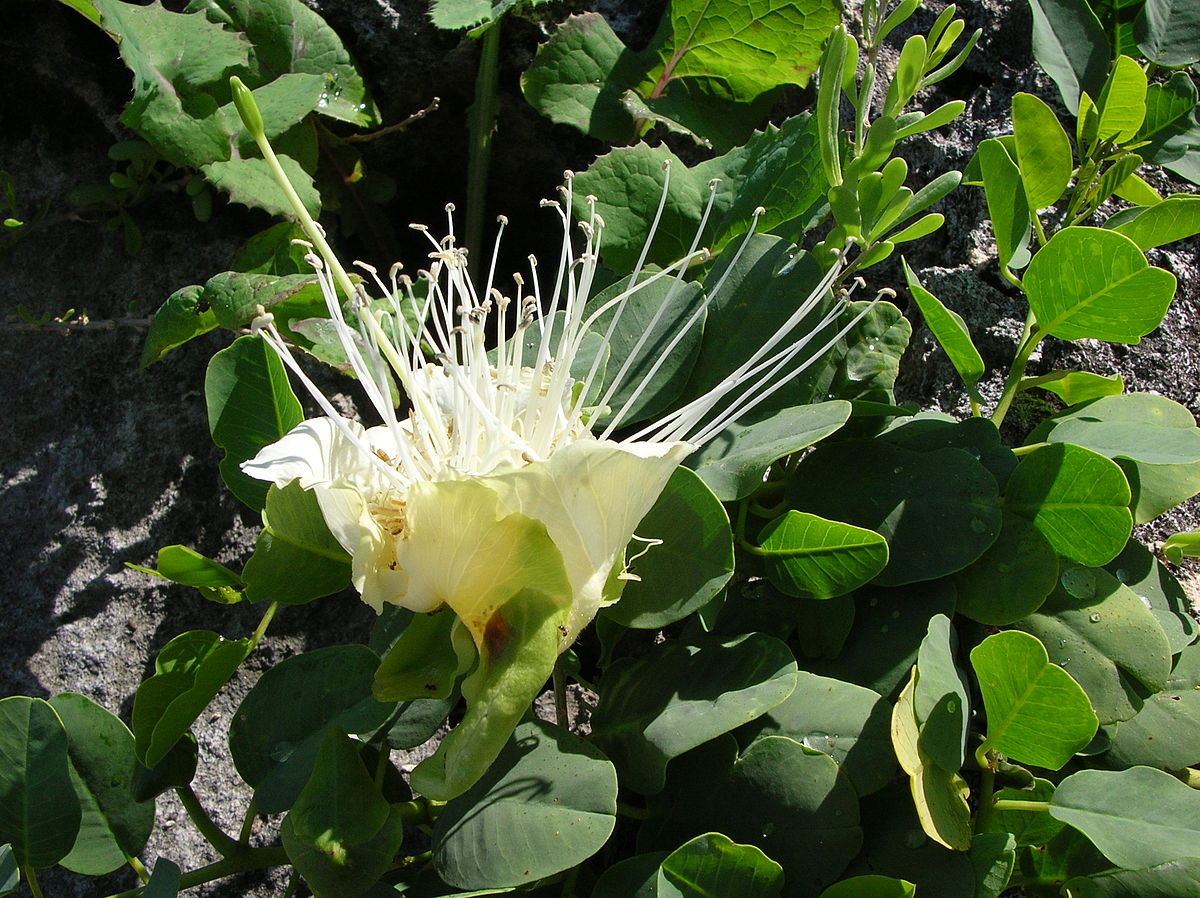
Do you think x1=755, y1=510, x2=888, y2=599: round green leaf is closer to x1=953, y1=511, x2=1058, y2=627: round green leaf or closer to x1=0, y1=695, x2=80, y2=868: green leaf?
x1=953, y1=511, x2=1058, y2=627: round green leaf

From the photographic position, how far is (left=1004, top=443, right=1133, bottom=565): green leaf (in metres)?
0.91

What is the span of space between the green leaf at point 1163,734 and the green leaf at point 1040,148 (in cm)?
53

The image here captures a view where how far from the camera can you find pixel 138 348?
136 centimetres

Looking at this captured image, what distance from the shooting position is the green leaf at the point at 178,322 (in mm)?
1171

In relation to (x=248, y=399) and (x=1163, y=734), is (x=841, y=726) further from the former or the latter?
(x=248, y=399)

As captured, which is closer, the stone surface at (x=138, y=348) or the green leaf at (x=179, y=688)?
the green leaf at (x=179, y=688)

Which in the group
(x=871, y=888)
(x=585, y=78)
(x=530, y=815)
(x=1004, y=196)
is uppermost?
(x=585, y=78)

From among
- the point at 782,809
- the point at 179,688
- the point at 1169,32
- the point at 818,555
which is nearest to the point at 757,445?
the point at 818,555

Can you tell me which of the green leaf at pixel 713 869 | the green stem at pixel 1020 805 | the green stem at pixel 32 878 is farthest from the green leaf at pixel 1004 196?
the green stem at pixel 32 878

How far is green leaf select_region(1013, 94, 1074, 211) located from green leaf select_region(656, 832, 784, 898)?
72 cm

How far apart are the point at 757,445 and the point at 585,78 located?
28.3 inches

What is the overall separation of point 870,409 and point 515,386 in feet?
1.20

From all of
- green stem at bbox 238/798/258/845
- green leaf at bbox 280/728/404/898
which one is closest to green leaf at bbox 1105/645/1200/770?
green leaf at bbox 280/728/404/898

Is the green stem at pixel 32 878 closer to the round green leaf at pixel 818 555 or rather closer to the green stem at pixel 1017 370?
the round green leaf at pixel 818 555
